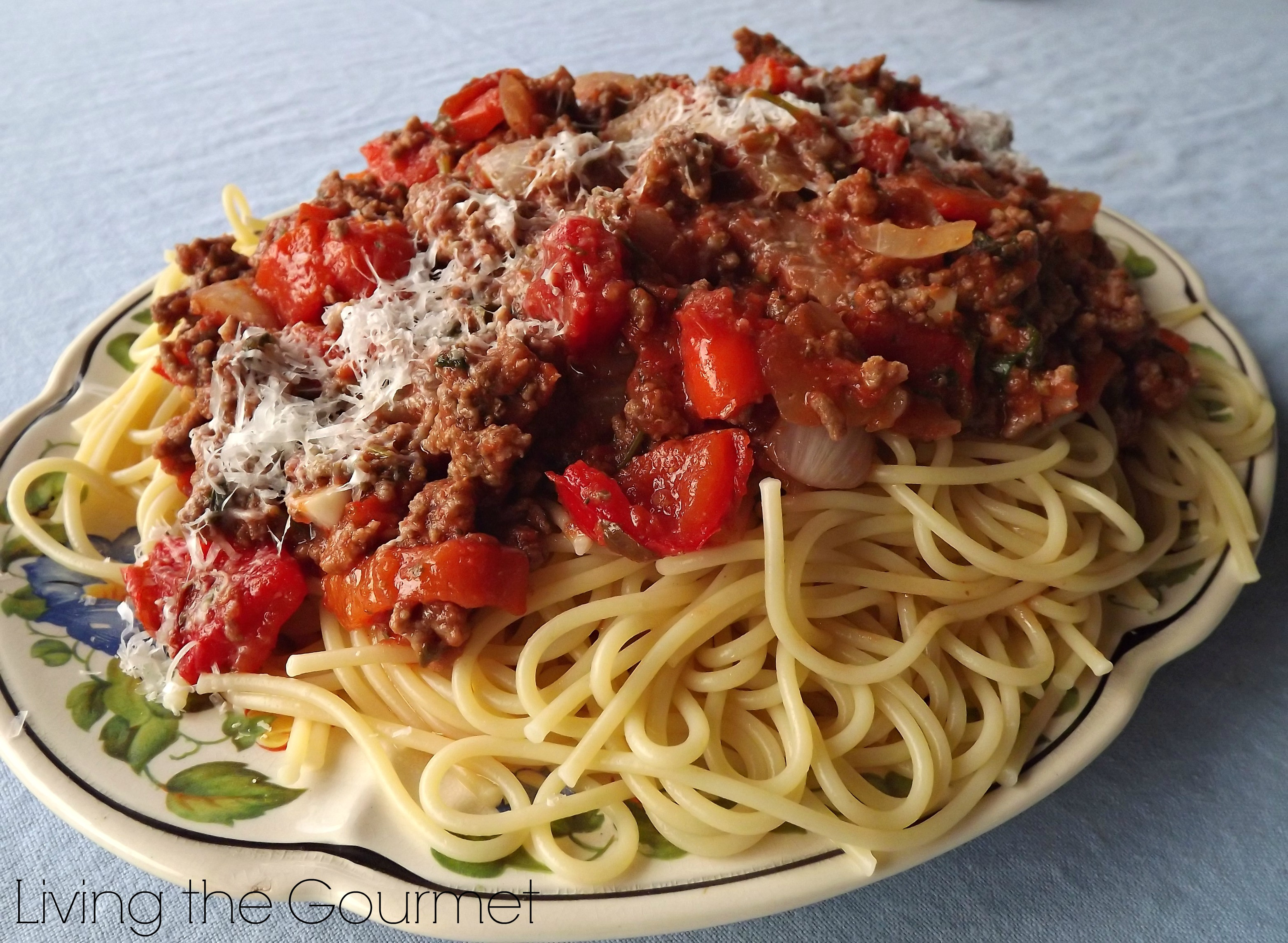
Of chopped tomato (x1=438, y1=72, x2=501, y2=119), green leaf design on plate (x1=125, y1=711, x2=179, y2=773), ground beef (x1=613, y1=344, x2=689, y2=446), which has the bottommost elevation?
green leaf design on plate (x1=125, y1=711, x2=179, y2=773)

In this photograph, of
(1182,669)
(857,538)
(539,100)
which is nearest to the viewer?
(857,538)

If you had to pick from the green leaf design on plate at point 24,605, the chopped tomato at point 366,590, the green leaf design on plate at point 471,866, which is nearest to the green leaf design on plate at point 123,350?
the green leaf design on plate at point 24,605

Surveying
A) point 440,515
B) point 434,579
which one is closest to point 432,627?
point 434,579

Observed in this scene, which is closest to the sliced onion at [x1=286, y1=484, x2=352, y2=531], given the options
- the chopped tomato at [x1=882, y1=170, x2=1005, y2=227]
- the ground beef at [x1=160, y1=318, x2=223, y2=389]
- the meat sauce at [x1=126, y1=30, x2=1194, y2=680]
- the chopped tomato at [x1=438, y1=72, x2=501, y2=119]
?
the meat sauce at [x1=126, y1=30, x2=1194, y2=680]

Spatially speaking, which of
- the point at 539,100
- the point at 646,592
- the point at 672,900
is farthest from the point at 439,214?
the point at 672,900

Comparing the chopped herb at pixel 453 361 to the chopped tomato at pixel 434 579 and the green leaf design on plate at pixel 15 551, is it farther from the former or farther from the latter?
the green leaf design on plate at pixel 15 551

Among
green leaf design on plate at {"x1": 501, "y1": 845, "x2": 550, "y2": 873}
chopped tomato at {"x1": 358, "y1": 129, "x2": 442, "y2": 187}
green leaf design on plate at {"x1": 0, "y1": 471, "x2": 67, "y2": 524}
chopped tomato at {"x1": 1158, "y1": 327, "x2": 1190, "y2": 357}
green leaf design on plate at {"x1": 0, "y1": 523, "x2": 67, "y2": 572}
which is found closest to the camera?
green leaf design on plate at {"x1": 501, "y1": 845, "x2": 550, "y2": 873}

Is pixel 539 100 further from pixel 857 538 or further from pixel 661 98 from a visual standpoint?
pixel 857 538

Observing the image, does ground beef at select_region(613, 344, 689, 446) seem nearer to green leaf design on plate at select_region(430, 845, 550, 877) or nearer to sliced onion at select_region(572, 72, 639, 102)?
green leaf design on plate at select_region(430, 845, 550, 877)
